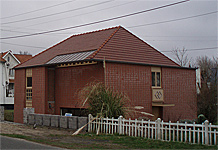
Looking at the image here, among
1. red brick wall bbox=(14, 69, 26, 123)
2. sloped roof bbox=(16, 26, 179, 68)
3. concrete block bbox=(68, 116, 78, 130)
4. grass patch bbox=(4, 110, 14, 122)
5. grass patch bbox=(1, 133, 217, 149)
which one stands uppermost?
sloped roof bbox=(16, 26, 179, 68)

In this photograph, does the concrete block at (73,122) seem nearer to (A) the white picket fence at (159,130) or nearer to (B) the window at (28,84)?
(A) the white picket fence at (159,130)

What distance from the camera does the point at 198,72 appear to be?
4566 centimetres

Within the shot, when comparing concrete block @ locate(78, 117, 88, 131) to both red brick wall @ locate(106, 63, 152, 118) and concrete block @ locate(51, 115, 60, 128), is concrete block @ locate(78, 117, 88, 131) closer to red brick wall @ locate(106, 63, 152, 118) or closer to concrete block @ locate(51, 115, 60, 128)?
concrete block @ locate(51, 115, 60, 128)

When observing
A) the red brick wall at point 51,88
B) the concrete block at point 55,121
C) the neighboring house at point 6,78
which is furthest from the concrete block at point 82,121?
the neighboring house at point 6,78

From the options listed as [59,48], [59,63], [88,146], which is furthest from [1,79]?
[88,146]

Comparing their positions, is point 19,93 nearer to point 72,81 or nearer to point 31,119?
point 31,119

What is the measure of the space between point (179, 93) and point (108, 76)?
7.60m

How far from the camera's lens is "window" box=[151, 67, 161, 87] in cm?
2205

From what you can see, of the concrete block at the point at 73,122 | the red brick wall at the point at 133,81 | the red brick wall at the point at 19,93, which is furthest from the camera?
the red brick wall at the point at 19,93

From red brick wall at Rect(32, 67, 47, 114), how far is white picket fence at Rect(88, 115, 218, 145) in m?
7.29

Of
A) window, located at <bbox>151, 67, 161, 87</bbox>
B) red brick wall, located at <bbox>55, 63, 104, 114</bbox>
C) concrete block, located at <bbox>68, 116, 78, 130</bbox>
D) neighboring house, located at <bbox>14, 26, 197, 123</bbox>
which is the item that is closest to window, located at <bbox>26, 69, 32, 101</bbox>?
neighboring house, located at <bbox>14, 26, 197, 123</bbox>

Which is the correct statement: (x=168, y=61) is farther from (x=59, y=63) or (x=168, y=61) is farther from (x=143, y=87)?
(x=59, y=63)

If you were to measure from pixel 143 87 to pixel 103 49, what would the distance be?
159 inches

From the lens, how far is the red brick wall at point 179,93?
Result: 2283 cm
